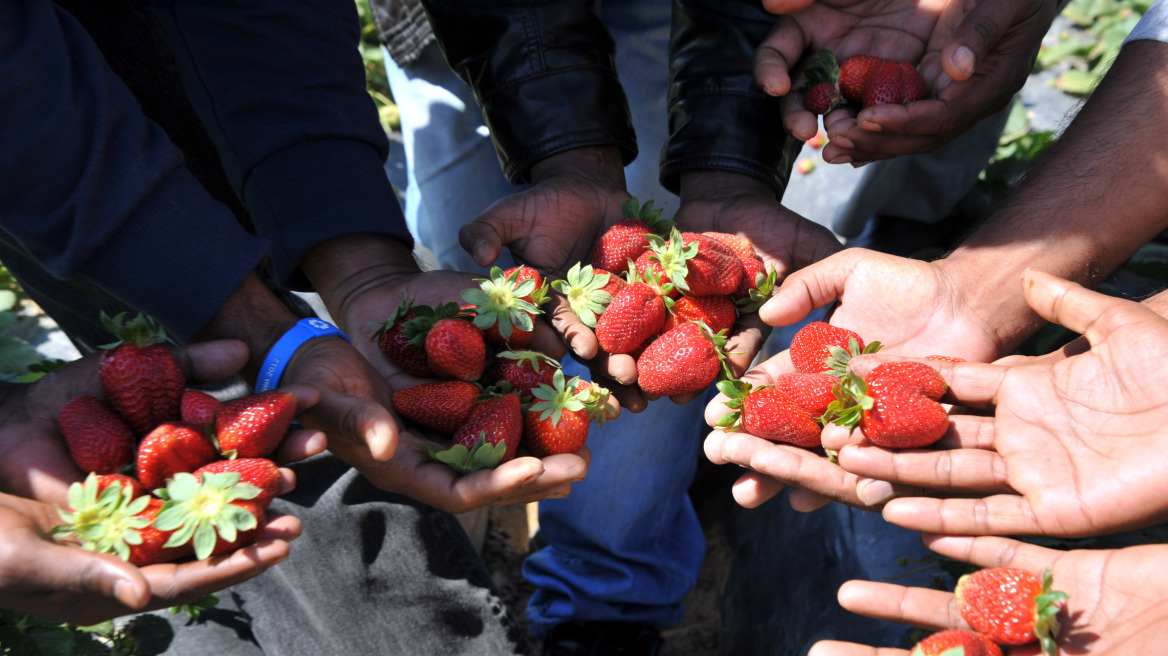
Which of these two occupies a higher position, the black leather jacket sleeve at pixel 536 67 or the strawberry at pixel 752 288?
the black leather jacket sleeve at pixel 536 67

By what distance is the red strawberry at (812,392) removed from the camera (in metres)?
1.97

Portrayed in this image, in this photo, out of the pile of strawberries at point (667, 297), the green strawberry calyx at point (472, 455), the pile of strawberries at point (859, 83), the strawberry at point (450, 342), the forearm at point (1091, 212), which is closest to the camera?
the green strawberry calyx at point (472, 455)

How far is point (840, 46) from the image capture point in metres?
2.97

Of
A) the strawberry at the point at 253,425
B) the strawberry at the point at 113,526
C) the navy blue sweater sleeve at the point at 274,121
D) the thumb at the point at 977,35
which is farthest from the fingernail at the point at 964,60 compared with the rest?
the strawberry at the point at 113,526

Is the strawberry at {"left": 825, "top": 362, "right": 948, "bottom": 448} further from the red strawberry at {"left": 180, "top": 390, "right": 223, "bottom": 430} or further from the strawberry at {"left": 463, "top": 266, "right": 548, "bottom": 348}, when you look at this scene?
the red strawberry at {"left": 180, "top": 390, "right": 223, "bottom": 430}

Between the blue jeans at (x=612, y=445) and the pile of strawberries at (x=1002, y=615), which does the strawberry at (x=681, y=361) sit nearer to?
the pile of strawberries at (x=1002, y=615)

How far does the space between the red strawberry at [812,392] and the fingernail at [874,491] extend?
236 mm

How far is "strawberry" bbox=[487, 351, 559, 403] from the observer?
2.12 metres

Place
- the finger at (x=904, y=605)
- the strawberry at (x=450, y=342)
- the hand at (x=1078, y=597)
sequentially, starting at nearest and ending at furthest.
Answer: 1. the hand at (x=1078, y=597)
2. the finger at (x=904, y=605)
3. the strawberry at (x=450, y=342)

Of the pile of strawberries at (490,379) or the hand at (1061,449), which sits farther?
the pile of strawberries at (490,379)

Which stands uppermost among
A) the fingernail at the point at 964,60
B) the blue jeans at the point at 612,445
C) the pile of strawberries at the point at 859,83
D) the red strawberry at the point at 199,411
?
the fingernail at the point at 964,60

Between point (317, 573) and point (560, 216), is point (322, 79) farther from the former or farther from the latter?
point (317, 573)

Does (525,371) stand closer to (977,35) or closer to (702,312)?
(702,312)

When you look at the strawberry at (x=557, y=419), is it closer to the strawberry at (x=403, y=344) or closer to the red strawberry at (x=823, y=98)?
the strawberry at (x=403, y=344)
